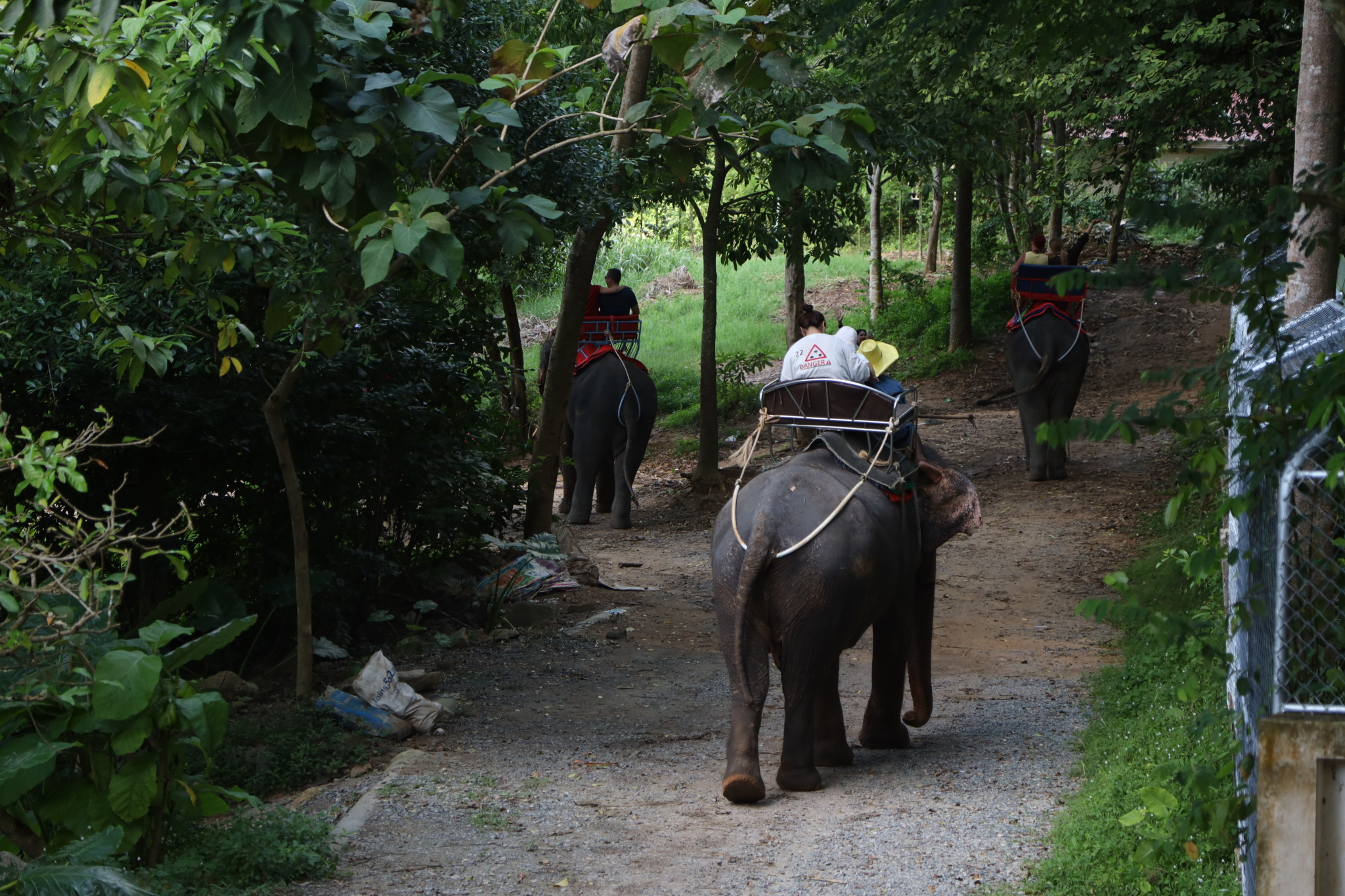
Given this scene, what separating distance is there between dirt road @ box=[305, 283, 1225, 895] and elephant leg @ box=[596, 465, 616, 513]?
2.16m

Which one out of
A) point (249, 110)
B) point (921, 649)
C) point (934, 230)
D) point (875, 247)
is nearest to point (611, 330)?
point (921, 649)

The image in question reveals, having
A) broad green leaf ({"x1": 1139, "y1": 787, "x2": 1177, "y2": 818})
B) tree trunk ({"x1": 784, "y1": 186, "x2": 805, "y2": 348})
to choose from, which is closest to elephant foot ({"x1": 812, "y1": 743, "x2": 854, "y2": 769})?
broad green leaf ({"x1": 1139, "y1": 787, "x2": 1177, "y2": 818})

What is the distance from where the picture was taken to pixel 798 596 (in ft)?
17.3

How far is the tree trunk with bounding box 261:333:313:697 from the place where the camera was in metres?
5.94

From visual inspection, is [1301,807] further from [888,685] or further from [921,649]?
[921,649]

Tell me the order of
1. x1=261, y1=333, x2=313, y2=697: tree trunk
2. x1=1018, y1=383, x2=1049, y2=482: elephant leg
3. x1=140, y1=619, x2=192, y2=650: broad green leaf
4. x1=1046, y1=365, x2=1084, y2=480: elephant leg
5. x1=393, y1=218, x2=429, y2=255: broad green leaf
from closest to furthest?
Result: x1=393, y1=218, x2=429, y2=255: broad green leaf → x1=140, y1=619, x2=192, y2=650: broad green leaf → x1=261, y1=333, x2=313, y2=697: tree trunk → x1=1046, y1=365, x2=1084, y2=480: elephant leg → x1=1018, y1=383, x2=1049, y2=482: elephant leg

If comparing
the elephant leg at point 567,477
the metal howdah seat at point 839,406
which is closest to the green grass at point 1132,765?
the metal howdah seat at point 839,406

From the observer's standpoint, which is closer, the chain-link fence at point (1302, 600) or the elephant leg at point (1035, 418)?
the chain-link fence at point (1302, 600)

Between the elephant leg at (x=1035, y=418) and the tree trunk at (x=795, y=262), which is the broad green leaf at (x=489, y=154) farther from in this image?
the elephant leg at (x=1035, y=418)

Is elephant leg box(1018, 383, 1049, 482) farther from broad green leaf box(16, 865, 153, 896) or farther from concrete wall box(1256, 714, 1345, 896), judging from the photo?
broad green leaf box(16, 865, 153, 896)

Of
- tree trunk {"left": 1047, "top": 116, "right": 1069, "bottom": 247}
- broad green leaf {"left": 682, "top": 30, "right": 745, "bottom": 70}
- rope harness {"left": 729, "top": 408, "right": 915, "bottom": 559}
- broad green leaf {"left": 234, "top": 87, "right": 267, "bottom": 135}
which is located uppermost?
tree trunk {"left": 1047, "top": 116, "right": 1069, "bottom": 247}

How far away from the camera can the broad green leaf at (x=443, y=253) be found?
13.2ft

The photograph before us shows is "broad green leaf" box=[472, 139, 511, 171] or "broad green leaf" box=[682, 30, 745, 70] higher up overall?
"broad green leaf" box=[682, 30, 745, 70]

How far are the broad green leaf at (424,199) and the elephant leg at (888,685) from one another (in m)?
3.04
